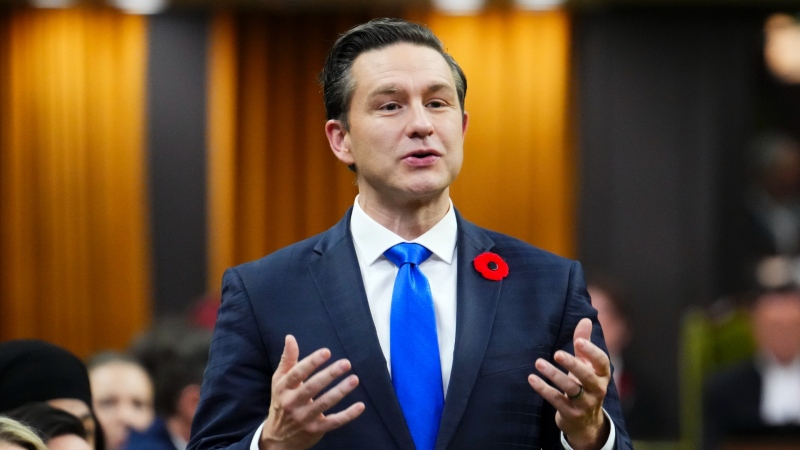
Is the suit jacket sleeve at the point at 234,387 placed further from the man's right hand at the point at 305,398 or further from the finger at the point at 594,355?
the finger at the point at 594,355

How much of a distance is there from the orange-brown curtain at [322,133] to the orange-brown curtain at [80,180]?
55 centimetres

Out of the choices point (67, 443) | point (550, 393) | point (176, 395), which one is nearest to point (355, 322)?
point (550, 393)

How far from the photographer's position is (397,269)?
2.23 m

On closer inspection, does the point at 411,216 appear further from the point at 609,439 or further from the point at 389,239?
the point at 609,439

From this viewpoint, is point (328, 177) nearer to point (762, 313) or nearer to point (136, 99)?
point (136, 99)

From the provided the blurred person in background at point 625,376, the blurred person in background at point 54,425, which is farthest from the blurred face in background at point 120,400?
the blurred person in background at point 625,376

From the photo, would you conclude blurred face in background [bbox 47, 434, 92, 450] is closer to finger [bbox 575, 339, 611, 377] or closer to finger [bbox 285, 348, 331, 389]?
finger [bbox 285, 348, 331, 389]

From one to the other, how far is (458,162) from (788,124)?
650 centimetres

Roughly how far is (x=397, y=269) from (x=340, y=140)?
Answer: 334 millimetres

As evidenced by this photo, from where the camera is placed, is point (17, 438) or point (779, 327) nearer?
point (17, 438)

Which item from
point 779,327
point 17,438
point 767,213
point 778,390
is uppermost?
point 17,438

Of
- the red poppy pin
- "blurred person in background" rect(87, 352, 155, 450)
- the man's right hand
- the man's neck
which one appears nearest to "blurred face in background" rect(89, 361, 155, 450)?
"blurred person in background" rect(87, 352, 155, 450)

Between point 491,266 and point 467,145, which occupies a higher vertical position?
point 491,266

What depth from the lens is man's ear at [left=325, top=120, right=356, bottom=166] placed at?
7.83 feet
